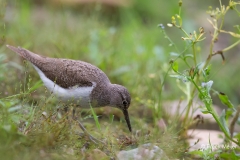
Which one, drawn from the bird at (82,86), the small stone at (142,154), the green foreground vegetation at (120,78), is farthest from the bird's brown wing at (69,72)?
the small stone at (142,154)

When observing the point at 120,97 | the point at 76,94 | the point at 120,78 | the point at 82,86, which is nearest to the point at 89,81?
the point at 82,86

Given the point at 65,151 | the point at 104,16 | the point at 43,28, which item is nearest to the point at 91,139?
the point at 65,151

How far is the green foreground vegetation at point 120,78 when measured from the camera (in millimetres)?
4012

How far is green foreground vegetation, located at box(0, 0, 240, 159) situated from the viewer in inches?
158

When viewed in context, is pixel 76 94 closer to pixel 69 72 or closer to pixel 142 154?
pixel 69 72

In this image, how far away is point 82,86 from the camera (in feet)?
17.4

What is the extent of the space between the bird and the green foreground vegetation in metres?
0.18

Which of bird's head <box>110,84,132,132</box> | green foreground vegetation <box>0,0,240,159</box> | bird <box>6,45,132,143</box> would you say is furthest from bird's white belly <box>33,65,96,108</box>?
bird's head <box>110,84,132,132</box>

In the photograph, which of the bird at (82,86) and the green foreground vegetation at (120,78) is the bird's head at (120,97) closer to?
the bird at (82,86)

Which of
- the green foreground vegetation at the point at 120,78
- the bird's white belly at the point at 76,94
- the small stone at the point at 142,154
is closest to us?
the small stone at the point at 142,154

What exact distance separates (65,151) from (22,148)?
39 centimetres

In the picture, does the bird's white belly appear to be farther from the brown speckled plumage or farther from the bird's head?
the bird's head

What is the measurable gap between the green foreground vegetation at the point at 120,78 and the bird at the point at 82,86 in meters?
0.18

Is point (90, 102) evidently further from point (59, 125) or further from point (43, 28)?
point (43, 28)
